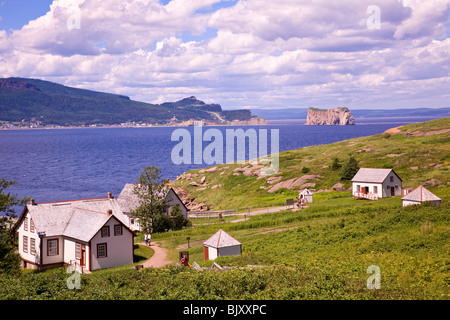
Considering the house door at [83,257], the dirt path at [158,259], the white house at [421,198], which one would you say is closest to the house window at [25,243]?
the house door at [83,257]

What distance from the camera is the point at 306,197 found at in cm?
6338

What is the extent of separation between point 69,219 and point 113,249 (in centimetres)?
653

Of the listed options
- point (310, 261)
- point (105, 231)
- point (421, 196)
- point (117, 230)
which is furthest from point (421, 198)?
point (105, 231)

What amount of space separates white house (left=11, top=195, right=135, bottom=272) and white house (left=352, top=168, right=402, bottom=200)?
3406cm

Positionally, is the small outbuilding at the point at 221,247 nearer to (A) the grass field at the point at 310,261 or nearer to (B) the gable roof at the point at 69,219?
(A) the grass field at the point at 310,261

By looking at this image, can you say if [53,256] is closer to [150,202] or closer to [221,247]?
[150,202]

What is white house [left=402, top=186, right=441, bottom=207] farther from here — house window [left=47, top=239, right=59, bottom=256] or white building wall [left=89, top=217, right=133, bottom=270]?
house window [left=47, top=239, right=59, bottom=256]

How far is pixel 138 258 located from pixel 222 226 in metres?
12.8

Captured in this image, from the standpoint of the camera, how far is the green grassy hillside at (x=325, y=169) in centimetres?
7306

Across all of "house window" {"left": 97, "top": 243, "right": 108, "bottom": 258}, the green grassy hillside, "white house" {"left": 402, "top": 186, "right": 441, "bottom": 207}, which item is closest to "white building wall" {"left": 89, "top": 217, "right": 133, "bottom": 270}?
"house window" {"left": 97, "top": 243, "right": 108, "bottom": 258}

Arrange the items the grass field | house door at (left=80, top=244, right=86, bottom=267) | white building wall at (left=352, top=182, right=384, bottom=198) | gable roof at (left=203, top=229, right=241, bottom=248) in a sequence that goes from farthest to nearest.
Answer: white building wall at (left=352, top=182, right=384, bottom=198), house door at (left=80, top=244, right=86, bottom=267), gable roof at (left=203, top=229, right=241, bottom=248), the grass field

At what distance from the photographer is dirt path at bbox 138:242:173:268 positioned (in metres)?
40.8
